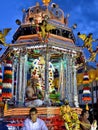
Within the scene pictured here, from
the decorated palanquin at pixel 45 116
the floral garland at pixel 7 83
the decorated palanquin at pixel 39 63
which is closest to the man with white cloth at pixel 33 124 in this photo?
the decorated palanquin at pixel 45 116

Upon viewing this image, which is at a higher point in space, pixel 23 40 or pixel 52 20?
pixel 52 20

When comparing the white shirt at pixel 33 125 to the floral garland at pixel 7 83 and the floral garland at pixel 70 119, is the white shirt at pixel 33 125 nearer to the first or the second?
the floral garland at pixel 70 119

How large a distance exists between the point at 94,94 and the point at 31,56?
17101 mm

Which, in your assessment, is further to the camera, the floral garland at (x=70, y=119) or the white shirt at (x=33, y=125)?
the floral garland at (x=70, y=119)

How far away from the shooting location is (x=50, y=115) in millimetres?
11078

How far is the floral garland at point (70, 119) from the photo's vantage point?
920 centimetres

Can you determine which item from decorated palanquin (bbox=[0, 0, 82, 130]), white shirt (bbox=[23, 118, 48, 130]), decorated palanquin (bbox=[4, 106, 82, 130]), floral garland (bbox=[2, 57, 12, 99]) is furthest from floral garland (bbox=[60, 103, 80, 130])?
floral garland (bbox=[2, 57, 12, 99])

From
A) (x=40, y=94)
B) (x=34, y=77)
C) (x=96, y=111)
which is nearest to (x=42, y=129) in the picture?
(x=40, y=94)

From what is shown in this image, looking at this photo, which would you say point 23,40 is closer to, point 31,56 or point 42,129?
point 31,56

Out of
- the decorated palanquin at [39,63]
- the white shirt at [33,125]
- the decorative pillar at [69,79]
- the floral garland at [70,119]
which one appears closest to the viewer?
the white shirt at [33,125]

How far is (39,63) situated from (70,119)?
6.67 metres

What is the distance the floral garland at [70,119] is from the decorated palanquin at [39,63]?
6.67 ft

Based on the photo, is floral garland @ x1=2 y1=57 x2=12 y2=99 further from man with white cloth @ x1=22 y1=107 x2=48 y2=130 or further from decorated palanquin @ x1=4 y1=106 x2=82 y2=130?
man with white cloth @ x1=22 y1=107 x2=48 y2=130

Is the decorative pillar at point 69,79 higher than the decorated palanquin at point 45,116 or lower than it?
higher
